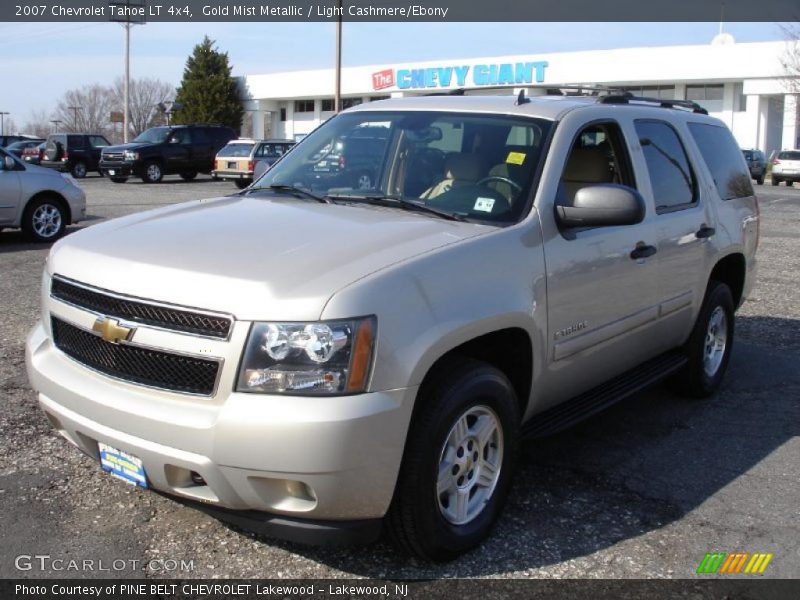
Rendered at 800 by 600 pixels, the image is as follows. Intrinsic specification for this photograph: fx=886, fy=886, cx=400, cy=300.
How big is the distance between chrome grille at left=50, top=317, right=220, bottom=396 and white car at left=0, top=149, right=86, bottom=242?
10062mm

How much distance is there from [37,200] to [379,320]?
447 inches

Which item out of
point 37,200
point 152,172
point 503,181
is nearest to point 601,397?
point 503,181

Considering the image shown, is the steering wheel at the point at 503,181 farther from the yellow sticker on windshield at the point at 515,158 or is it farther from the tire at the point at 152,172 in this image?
the tire at the point at 152,172

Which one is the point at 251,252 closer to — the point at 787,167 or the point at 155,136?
the point at 155,136

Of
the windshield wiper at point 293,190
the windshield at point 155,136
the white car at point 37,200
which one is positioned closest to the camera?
the windshield wiper at point 293,190

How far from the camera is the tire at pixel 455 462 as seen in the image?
3330 millimetres

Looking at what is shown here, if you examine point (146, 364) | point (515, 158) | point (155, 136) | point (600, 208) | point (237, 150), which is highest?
point (155, 136)

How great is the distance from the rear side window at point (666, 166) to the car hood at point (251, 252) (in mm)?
1733

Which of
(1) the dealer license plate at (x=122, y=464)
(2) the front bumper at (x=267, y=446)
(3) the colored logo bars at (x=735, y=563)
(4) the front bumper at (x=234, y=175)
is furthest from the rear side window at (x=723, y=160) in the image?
(4) the front bumper at (x=234, y=175)

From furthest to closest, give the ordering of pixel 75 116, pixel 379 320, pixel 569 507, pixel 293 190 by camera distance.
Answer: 1. pixel 75 116
2. pixel 293 190
3. pixel 569 507
4. pixel 379 320

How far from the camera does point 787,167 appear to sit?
1433 inches

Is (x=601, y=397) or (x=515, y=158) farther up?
(x=515, y=158)

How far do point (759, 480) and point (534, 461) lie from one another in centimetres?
118

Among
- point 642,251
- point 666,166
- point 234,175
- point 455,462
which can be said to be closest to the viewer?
point 455,462
